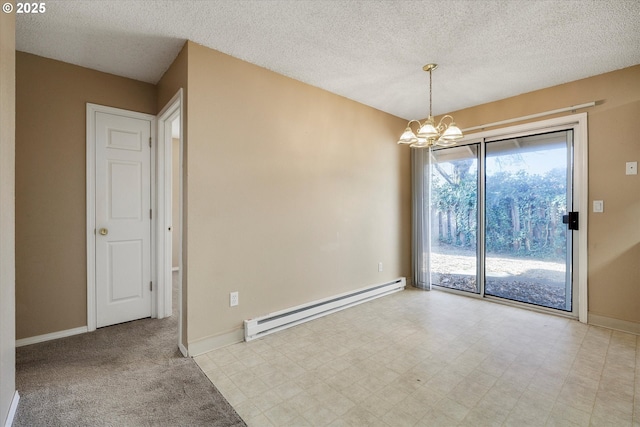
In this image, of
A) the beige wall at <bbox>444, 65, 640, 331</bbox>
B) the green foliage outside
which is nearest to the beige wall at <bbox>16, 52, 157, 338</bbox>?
the green foliage outside

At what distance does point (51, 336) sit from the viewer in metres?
2.59

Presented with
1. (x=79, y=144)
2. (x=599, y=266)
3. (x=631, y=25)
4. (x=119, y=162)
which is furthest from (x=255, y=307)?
(x=631, y=25)

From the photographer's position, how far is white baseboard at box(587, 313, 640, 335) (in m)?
2.77

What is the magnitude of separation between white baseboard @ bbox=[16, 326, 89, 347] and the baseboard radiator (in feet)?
5.23

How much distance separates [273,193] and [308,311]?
129 centimetres

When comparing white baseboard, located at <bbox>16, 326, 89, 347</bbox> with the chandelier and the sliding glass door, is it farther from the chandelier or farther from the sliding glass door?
the sliding glass door

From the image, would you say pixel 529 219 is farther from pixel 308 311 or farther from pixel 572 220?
pixel 308 311

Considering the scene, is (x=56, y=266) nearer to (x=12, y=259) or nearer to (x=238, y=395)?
(x=12, y=259)

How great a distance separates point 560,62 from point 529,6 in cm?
111

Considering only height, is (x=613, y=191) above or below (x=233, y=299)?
above

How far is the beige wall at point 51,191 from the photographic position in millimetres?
2475

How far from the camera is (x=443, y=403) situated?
5.81 feet

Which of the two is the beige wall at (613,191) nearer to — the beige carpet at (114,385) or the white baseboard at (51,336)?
the beige carpet at (114,385)

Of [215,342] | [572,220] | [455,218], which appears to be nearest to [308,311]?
[215,342]
